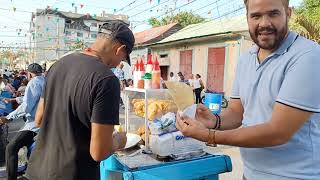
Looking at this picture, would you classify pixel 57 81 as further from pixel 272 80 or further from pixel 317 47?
pixel 317 47

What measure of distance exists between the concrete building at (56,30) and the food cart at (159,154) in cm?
4308

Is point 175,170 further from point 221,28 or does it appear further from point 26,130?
point 221,28

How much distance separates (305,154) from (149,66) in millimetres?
1526

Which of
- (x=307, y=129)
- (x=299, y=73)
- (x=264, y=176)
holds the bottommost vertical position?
(x=264, y=176)

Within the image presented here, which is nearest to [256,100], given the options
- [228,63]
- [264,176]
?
[264,176]

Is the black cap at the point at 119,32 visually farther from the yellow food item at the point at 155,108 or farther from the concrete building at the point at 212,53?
the concrete building at the point at 212,53

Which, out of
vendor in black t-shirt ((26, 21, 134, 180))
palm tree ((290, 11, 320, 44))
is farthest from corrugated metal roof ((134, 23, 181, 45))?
vendor in black t-shirt ((26, 21, 134, 180))

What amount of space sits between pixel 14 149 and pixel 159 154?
261 cm

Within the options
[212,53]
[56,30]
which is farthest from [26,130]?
[56,30]

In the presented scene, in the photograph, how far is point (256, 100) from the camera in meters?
1.64

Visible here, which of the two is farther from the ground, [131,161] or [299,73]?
[299,73]

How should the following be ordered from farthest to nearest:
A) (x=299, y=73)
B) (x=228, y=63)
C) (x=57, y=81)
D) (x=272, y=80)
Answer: (x=228, y=63), (x=57, y=81), (x=272, y=80), (x=299, y=73)

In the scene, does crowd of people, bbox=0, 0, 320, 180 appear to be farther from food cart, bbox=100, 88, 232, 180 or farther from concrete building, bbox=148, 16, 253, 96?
concrete building, bbox=148, 16, 253, 96

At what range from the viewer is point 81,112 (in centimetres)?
187
